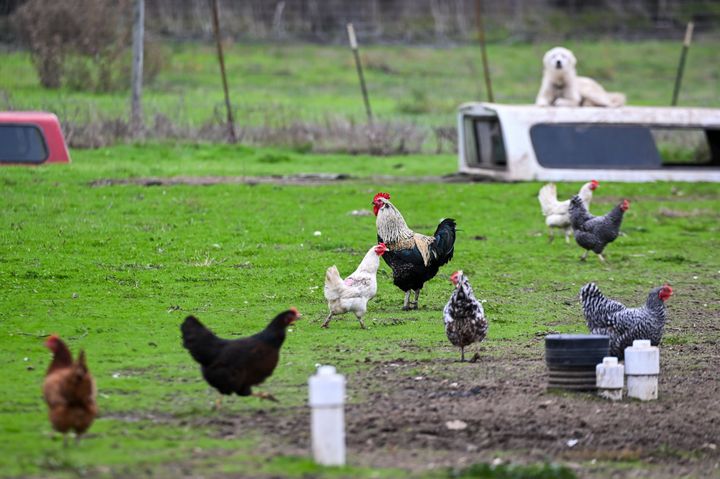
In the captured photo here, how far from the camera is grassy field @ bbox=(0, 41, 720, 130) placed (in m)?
29.0

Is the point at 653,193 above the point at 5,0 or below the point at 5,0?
below

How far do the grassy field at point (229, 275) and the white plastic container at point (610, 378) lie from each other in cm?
188

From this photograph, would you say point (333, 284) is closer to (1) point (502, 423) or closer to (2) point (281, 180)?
(1) point (502, 423)

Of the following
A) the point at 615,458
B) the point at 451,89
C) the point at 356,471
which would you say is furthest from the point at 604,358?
the point at 451,89

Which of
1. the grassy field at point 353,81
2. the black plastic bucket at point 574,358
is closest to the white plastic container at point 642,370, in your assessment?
the black plastic bucket at point 574,358

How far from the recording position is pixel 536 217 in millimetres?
20281

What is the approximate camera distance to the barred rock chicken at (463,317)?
1074cm

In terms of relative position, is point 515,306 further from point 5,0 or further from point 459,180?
point 5,0

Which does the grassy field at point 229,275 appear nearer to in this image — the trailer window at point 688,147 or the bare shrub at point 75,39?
the trailer window at point 688,147

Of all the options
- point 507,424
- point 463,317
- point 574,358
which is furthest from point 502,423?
point 463,317

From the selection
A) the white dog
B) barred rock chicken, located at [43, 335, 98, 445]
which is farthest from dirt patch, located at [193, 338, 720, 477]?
the white dog

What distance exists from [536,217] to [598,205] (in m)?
1.52

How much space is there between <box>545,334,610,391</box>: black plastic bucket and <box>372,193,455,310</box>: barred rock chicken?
3685 millimetres

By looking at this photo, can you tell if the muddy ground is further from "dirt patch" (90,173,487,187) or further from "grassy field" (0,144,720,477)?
"dirt patch" (90,173,487,187)
